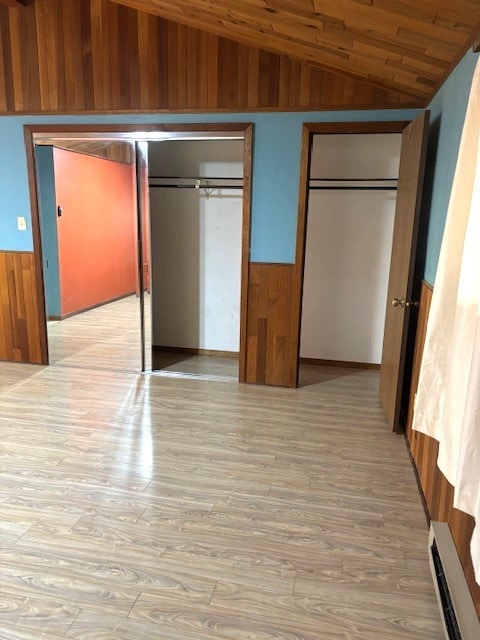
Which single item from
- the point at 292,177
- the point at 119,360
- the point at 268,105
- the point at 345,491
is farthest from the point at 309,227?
the point at 345,491

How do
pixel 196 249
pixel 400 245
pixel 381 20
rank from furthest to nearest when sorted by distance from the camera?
pixel 196 249
pixel 400 245
pixel 381 20

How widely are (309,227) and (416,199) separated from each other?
1.53 m

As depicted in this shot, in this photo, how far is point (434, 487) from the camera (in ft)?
6.81

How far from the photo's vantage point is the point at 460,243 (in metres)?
1.66

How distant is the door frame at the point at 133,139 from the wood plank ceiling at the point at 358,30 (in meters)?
0.65

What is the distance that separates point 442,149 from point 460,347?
1.45 meters

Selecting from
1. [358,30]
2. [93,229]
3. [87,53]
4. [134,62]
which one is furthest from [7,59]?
[358,30]

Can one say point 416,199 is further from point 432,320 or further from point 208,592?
point 208,592

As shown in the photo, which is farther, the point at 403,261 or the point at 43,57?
the point at 43,57

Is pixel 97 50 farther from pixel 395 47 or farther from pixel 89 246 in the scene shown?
pixel 89 246

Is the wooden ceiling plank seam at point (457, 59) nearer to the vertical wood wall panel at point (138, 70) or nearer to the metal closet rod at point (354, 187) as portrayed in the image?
the vertical wood wall panel at point (138, 70)

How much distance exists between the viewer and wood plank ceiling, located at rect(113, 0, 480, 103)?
1832 mm

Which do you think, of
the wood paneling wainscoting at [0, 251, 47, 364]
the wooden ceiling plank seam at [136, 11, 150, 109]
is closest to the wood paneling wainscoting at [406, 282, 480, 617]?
the wooden ceiling plank seam at [136, 11, 150, 109]

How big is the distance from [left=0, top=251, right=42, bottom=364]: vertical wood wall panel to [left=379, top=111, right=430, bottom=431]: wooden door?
301 cm
